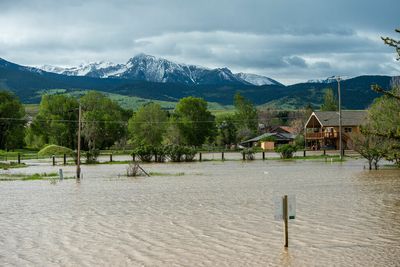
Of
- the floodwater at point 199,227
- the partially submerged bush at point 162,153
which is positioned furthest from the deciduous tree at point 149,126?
the floodwater at point 199,227

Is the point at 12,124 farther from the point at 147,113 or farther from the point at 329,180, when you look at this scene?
the point at 329,180

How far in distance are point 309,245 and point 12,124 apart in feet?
317

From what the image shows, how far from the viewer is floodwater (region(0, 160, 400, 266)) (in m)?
12.4

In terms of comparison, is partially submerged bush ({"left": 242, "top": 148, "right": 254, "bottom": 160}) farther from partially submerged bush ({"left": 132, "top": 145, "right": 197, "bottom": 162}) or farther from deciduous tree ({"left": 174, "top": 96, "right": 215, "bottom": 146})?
deciduous tree ({"left": 174, "top": 96, "right": 215, "bottom": 146})

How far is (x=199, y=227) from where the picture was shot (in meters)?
16.4

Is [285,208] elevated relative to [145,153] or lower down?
lower down

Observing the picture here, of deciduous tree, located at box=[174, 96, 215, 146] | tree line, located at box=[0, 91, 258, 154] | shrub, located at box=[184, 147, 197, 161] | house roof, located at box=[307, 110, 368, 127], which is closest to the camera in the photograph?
shrub, located at box=[184, 147, 197, 161]

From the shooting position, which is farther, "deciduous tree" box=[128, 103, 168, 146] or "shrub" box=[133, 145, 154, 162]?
"deciduous tree" box=[128, 103, 168, 146]

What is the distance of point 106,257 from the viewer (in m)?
12.7

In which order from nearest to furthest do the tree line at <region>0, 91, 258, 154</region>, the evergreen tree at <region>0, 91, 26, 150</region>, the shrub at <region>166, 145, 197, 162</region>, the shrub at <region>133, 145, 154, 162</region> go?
1. the shrub at <region>133, 145, 154, 162</region>
2. the shrub at <region>166, 145, 197, 162</region>
3. the evergreen tree at <region>0, 91, 26, 150</region>
4. the tree line at <region>0, 91, 258, 154</region>

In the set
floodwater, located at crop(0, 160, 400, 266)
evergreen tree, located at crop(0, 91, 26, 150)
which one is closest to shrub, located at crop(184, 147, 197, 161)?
floodwater, located at crop(0, 160, 400, 266)

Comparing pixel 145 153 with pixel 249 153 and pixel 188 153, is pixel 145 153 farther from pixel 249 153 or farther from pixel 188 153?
pixel 249 153

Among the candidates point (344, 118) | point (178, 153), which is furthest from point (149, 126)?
point (178, 153)

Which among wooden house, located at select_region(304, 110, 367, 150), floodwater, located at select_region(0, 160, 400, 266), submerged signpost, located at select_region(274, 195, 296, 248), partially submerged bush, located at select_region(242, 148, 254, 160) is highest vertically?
wooden house, located at select_region(304, 110, 367, 150)
